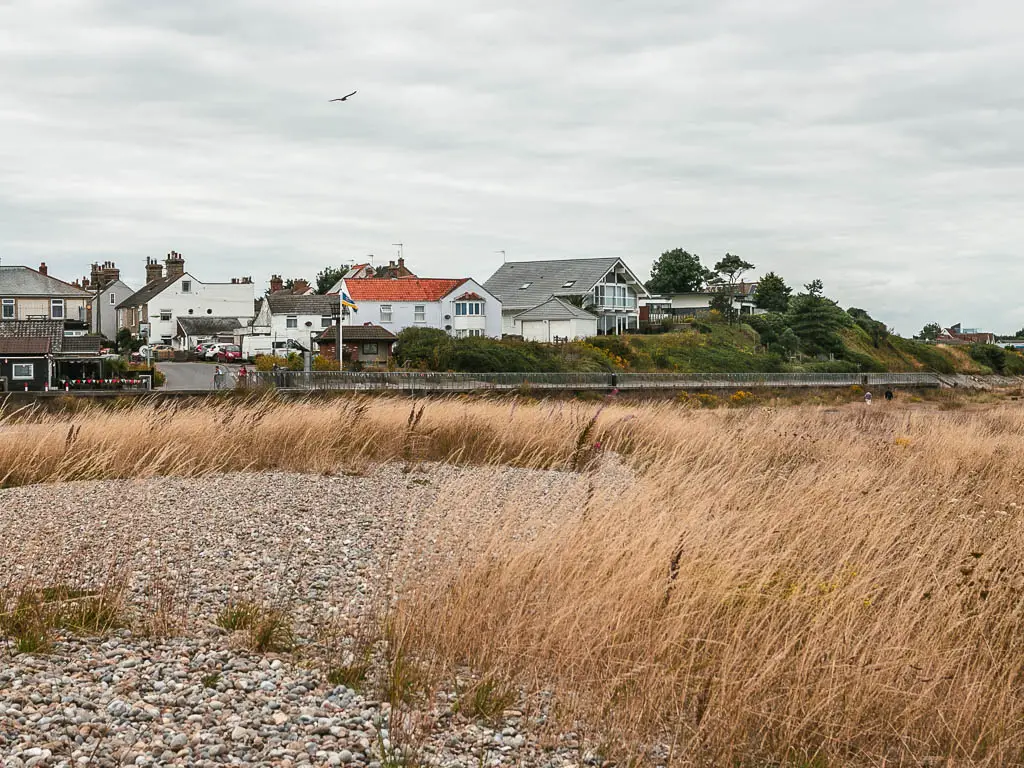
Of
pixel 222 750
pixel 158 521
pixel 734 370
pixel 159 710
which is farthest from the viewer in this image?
pixel 734 370

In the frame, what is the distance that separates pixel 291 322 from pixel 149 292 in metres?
19.7

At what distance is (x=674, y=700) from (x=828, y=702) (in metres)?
0.83

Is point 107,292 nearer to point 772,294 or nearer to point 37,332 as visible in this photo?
point 37,332

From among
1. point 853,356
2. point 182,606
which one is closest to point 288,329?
point 853,356

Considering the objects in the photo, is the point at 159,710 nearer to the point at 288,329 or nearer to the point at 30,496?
the point at 30,496

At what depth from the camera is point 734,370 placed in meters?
71.2

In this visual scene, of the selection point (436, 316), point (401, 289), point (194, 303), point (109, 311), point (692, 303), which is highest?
point (692, 303)

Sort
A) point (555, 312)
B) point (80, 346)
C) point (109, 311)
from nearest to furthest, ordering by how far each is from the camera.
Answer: point (80, 346), point (555, 312), point (109, 311)

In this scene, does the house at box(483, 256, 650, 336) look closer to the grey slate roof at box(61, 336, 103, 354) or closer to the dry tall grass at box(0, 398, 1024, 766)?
the grey slate roof at box(61, 336, 103, 354)

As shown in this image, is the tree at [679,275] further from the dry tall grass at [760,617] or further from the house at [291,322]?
the dry tall grass at [760,617]

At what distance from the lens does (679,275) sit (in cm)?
11444

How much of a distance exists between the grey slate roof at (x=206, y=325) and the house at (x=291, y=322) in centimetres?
646

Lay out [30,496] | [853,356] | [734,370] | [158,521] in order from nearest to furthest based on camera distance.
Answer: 1. [158,521]
2. [30,496]
3. [734,370]
4. [853,356]

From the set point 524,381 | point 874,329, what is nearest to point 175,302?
point 524,381
